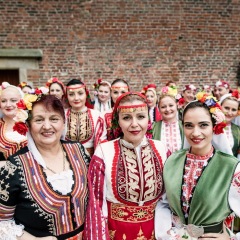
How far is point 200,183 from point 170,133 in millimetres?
2083

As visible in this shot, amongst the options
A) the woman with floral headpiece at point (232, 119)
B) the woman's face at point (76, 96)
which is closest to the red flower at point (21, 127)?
the woman's face at point (76, 96)

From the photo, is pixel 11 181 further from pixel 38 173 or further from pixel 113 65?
pixel 113 65

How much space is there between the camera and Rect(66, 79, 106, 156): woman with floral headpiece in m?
4.48

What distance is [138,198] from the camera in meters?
2.43

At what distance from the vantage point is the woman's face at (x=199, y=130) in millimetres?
2312

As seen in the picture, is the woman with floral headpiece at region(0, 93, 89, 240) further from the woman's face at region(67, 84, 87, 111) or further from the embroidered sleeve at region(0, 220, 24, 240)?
the woman's face at region(67, 84, 87, 111)

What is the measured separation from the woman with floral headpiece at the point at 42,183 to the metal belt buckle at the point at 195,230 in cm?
75

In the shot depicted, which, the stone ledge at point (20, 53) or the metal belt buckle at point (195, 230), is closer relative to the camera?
the metal belt buckle at point (195, 230)

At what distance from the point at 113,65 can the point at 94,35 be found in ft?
2.89

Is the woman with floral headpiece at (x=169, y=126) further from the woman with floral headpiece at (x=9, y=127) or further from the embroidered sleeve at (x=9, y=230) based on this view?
the embroidered sleeve at (x=9, y=230)

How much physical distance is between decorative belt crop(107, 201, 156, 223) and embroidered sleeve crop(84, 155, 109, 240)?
112mm

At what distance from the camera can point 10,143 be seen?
3318 millimetres

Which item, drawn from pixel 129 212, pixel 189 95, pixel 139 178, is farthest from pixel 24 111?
pixel 189 95

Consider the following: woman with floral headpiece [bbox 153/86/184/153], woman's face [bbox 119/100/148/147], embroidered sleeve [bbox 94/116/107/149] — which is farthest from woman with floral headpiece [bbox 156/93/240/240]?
embroidered sleeve [bbox 94/116/107/149]
